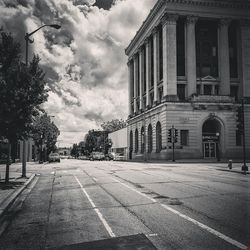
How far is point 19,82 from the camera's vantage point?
1633cm

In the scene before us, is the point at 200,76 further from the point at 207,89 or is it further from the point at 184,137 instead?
the point at 184,137

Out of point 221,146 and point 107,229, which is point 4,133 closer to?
point 107,229

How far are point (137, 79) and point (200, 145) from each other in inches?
1240

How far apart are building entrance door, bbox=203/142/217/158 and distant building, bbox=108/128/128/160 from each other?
28.2 meters

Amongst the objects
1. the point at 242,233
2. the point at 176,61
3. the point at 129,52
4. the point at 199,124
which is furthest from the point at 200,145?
the point at 242,233

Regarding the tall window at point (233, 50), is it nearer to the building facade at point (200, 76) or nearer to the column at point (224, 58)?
the building facade at point (200, 76)

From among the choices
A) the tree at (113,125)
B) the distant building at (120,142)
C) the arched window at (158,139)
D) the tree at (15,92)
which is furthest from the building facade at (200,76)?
the tree at (113,125)

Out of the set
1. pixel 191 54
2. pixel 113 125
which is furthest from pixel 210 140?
pixel 113 125

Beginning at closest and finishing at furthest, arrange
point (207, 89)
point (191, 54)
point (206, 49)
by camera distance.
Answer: point (191, 54) → point (207, 89) → point (206, 49)

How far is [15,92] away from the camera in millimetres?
15945

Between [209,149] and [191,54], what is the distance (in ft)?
56.7

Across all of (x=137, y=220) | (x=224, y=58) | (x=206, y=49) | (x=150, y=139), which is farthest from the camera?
(x=150, y=139)

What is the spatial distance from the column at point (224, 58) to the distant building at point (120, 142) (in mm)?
32813

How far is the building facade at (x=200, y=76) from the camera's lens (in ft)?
181
